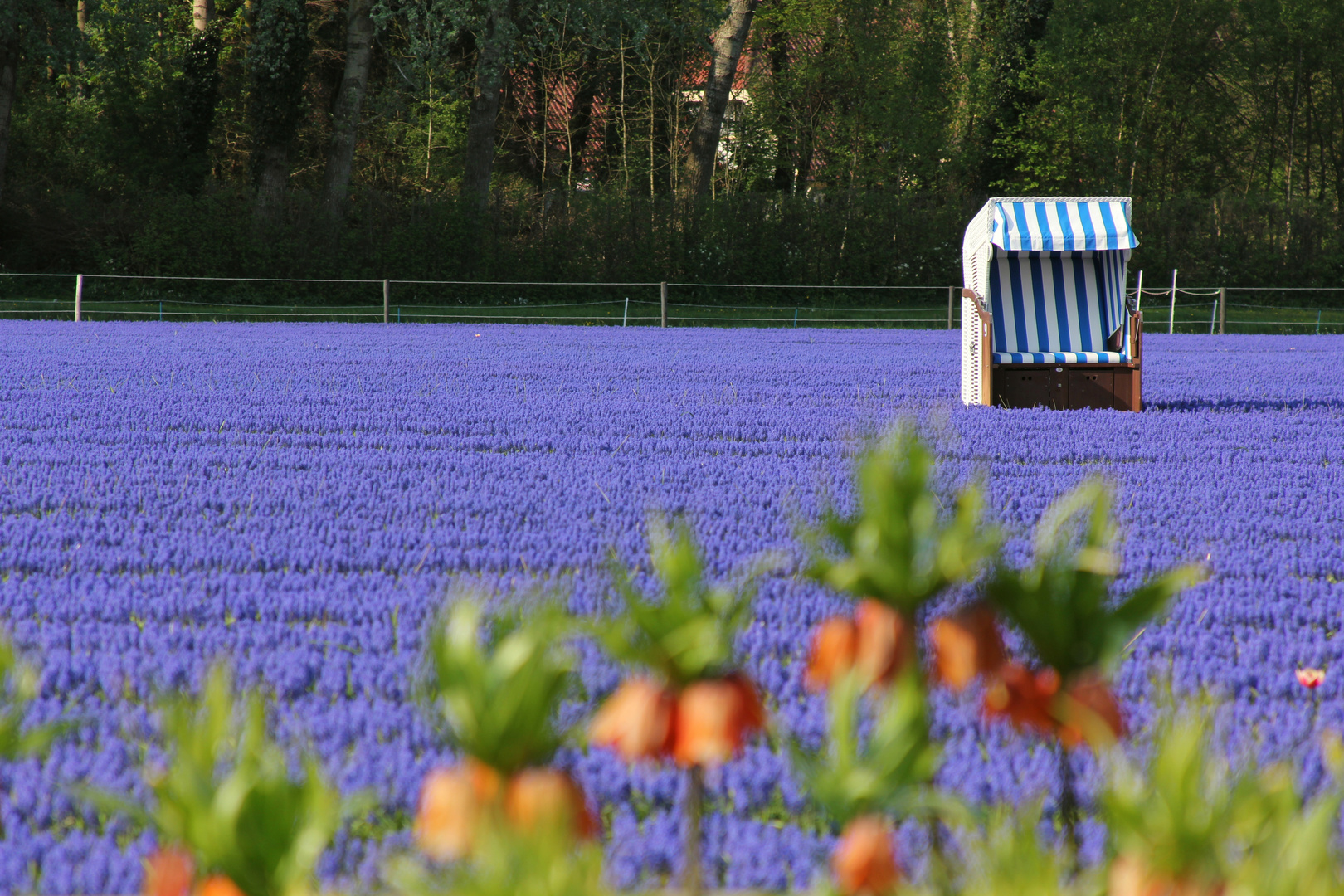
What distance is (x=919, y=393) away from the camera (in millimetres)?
8273

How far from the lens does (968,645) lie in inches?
31.4

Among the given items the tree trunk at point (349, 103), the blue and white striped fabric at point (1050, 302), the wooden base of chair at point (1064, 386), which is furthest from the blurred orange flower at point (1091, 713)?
the tree trunk at point (349, 103)

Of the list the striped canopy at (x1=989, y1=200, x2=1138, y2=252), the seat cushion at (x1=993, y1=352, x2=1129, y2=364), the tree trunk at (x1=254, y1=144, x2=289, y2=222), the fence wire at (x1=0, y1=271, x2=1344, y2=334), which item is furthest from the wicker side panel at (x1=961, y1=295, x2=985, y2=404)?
the tree trunk at (x1=254, y1=144, x2=289, y2=222)

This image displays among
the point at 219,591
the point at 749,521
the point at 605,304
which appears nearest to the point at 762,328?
the point at 605,304

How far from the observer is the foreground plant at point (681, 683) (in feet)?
2.43

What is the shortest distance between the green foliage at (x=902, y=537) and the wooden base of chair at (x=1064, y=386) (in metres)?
6.99

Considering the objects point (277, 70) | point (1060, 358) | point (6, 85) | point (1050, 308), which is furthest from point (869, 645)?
point (6, 85)

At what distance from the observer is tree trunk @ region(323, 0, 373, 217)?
21047mm

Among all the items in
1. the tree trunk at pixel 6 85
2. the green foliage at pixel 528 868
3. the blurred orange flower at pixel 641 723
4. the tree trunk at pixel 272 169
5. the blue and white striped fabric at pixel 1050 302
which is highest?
the tree trunk at pixel 6 85

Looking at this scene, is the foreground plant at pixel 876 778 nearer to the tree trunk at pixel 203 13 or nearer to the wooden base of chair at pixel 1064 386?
the wooden base of chair at pixel 1064 386

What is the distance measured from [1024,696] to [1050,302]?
7.53m

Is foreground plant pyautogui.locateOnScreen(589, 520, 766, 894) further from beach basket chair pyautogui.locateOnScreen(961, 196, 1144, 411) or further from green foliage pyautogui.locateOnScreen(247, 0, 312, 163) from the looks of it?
green foliage pyautogui.locateOnScreen(247, 0, 312, 163)

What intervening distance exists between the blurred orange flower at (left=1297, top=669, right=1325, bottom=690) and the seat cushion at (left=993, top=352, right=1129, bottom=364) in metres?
5.30

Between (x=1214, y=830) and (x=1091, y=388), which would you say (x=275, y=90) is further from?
(x=1214, y=830)
